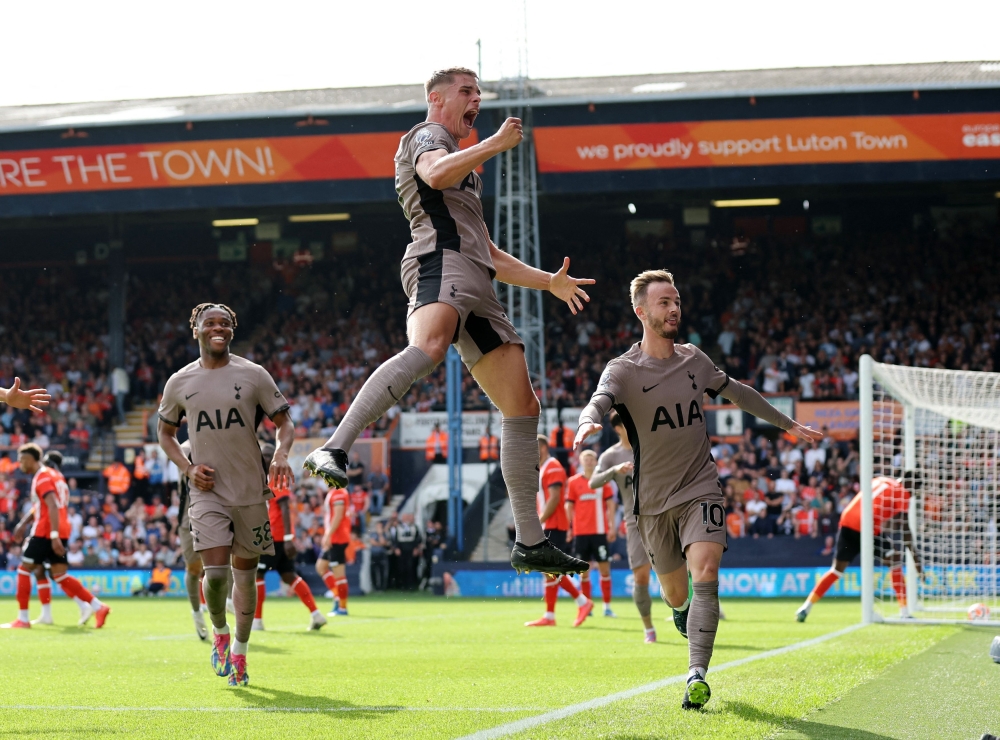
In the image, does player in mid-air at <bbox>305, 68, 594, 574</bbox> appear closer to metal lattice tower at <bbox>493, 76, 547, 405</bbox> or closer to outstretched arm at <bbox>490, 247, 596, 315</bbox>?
outstretched arm at <bbox>490, 247, 596, 315</bbox>

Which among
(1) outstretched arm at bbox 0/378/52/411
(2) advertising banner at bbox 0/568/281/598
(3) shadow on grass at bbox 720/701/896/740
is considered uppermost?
(1) outstretched arm at bbox 0/378/52/411

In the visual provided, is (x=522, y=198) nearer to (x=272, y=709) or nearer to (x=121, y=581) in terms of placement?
(x=121, y=581)

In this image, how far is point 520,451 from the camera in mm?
5930

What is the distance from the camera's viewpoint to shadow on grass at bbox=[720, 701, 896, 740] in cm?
556

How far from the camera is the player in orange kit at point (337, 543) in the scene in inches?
635

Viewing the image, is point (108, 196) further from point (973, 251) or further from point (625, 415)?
point (625, 415)

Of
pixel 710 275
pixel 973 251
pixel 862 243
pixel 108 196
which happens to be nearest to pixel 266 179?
pixel 108 196

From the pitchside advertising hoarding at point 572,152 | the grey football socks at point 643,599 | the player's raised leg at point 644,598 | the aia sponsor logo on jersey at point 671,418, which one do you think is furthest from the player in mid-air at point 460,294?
the pitchside advertising hoarding at point 572,152

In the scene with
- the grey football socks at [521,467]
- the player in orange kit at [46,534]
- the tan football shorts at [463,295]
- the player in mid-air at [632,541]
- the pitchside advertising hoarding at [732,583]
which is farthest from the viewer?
the pitchside advertising hoarding at [732,583]

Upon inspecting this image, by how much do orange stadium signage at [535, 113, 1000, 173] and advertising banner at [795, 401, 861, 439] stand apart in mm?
5578

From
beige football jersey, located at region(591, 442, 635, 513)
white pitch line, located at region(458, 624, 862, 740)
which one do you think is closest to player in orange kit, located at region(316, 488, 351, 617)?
beige football jersey, located at region(591, 442, 635, 513)

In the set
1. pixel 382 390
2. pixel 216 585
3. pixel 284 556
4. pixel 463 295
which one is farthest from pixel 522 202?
pixel 382 390

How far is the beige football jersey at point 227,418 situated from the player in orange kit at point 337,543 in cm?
781

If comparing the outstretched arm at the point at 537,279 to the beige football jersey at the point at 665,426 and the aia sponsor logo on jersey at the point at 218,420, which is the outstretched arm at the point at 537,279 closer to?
the beige football jersey at the point at 665,426
